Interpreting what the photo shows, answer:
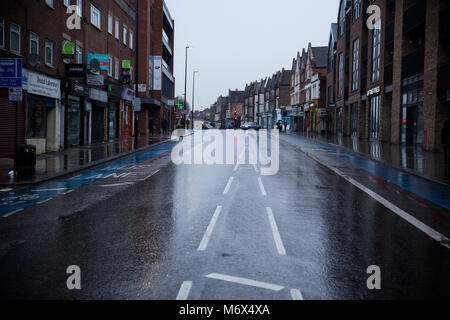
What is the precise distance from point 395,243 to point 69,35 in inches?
920

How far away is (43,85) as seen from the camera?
21.5m

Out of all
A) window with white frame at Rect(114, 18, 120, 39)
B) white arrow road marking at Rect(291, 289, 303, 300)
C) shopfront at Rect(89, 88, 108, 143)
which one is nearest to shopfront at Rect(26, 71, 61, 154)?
shopfront at Rect(89, 88, 108, 143)

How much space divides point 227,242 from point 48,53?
63.9 feet

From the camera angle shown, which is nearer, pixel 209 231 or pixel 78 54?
pixel 209 231

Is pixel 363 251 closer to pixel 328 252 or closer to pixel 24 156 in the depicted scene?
pixel 328 252

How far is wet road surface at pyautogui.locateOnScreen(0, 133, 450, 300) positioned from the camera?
4.82 metres

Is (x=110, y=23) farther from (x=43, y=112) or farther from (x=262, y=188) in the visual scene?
(x=262, y=188)

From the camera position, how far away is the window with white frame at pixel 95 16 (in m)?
29.6

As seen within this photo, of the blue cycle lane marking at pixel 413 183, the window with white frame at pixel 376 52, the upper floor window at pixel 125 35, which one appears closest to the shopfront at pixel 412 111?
the window with white frame at pixel 376 52

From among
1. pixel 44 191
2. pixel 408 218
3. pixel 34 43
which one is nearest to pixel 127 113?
pixel 34 43

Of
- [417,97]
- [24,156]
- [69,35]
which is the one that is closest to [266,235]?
[24,156]

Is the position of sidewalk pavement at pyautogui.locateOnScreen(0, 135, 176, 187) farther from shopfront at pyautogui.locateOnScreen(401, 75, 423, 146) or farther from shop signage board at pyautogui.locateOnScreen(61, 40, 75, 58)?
shopfront at pyautogui.locateOnScreen(401, 75, 423, 146)

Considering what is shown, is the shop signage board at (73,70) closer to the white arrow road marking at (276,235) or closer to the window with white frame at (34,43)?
the window with white frame at (34,43)

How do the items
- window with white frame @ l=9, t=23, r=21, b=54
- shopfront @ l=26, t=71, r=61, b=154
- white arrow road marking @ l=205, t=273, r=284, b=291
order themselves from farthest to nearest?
shopfront @ l=26, t=71, r=61, b=154
window with white frame @ l=9, t=23, r=21, b=54
white arrow road marking @ l=205, t=273, r=284, b=291
